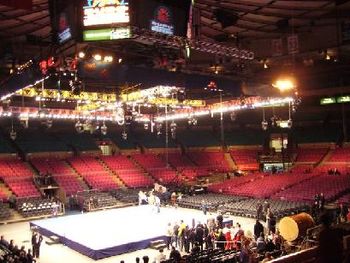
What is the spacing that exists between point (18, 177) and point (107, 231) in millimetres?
14286

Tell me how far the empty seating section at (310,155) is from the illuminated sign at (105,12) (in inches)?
1310

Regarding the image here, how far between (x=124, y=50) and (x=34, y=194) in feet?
62.3

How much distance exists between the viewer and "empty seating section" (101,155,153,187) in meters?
35.2

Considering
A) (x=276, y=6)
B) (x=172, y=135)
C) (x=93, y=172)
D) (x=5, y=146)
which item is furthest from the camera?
(x=93, y=172)

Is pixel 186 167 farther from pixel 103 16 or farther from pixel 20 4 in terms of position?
pixel 20 4

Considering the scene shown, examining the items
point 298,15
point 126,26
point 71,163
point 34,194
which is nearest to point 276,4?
point 298,15

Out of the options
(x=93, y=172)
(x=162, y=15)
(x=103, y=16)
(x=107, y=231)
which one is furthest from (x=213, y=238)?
(x=93, y=172)

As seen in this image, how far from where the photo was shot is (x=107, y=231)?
1984cm

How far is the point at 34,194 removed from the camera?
95.1 ft

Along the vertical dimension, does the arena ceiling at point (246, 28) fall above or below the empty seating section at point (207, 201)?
above

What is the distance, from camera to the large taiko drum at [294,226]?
35.8 feet

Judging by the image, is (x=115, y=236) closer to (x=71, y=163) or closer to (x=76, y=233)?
(x=76, y=233)

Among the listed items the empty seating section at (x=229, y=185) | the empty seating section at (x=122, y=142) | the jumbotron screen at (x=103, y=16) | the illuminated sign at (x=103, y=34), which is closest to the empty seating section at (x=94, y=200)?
the empty seating section at (x=229, y=185)

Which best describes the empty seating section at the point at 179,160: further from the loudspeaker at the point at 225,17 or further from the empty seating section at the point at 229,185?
the loudspeaker at the point at 225,17
